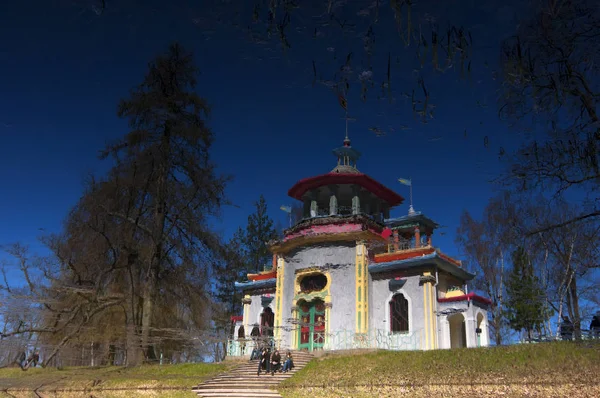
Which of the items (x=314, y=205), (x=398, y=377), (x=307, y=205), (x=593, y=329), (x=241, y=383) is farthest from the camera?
(x=307, y=205)

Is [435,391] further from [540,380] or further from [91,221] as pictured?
[91,221]

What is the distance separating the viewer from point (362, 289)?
2339 centimetres

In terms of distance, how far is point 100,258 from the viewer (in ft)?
79.8

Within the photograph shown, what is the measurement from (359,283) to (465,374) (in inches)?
335

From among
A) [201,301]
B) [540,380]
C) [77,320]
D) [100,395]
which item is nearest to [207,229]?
[201,301]

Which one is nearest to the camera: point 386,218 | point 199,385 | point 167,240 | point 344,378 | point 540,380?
point 540,380

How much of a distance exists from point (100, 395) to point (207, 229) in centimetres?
875

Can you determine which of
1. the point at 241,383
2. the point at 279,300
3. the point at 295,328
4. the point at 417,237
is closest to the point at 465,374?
the point at 241,383

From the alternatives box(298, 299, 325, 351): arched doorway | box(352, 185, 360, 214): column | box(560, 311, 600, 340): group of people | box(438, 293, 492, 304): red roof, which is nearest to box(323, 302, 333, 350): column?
box(298, 299, 325, 351): arched doorway

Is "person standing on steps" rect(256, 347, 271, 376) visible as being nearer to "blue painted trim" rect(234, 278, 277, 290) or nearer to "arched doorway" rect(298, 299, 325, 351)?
"arched doorway" rect(298, 299, 325, 351)

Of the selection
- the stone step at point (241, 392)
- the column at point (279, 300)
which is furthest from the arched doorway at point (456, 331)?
the stone step at point (241, 392)

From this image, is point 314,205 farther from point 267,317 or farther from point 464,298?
point 464,298

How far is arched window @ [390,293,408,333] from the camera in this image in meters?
22.9

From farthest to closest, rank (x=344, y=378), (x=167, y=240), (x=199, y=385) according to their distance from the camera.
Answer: (x=167, y=240) < (x=199, y=385) < (x=344, y=378)
